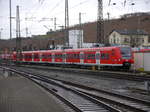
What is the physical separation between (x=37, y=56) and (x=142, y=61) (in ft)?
89.3

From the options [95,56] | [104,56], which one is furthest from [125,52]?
[95,56]

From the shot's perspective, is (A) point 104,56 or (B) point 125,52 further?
(A) point 104,56

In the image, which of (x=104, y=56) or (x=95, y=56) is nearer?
(x=104, y=56)

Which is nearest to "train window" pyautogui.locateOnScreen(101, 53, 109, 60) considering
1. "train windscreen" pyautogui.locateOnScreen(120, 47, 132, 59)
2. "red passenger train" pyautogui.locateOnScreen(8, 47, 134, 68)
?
"red passenger train" pyautogui.locateOnScreen(8, 47, 134, 68)

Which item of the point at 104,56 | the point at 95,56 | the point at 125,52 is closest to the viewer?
the point at 125,52

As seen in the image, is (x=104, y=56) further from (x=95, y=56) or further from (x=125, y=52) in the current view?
(x=125, y=52)

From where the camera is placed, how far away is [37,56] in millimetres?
54469

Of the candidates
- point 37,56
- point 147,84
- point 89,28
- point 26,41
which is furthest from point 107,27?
point 147,84

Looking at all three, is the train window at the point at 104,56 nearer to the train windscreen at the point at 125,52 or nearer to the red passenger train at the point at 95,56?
the red passenger train at the point at 95,56

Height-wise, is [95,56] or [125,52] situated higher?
[125,52]

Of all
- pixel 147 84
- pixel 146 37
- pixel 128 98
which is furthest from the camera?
pixel 146 37

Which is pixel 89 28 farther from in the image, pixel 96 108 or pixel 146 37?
pixel 96 108

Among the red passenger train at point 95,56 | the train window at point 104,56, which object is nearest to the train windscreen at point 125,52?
the red passenger train at point 95,56

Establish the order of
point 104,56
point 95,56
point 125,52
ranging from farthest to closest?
point 95,56 → point 104,56 → point 125,52
